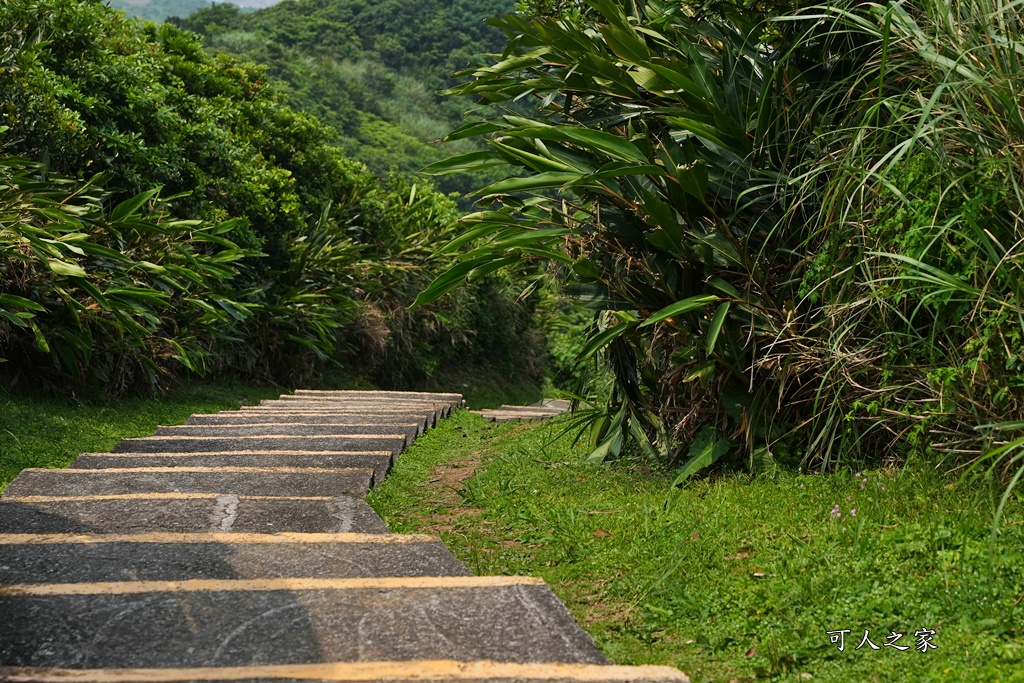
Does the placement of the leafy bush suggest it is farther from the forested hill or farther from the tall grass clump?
the forested hill

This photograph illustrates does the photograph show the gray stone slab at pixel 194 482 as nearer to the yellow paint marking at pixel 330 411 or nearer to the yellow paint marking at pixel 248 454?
the yellow paint marking at pixel 248 454

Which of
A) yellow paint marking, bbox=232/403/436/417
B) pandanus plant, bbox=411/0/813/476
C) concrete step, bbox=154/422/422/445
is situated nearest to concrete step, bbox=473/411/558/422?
yellow paint marking, bbox=232/403/436/417

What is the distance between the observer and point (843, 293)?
3322 millimetres

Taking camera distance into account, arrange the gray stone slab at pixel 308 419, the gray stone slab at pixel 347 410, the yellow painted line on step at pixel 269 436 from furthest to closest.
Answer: the gray stone slab at pixel 347 410, the gray stone slab at pixel 308 419, the yellow painted line on step at pixel 269 436

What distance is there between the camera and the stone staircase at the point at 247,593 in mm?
2008

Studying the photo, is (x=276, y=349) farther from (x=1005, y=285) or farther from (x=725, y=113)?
(x=1005, y=285)

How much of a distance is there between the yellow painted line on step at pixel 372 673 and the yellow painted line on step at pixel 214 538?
0.86 m

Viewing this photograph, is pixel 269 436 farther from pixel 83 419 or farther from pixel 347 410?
pixel 347 410

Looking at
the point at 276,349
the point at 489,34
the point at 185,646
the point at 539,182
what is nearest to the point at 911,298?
the point at 539,182

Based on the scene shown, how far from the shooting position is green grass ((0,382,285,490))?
4.61 metres

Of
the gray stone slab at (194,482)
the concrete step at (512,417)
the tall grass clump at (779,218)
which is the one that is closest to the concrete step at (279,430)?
the gray stone slab at (194,482)

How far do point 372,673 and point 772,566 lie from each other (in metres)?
1.22

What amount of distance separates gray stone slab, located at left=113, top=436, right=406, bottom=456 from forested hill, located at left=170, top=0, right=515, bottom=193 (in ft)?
67.0

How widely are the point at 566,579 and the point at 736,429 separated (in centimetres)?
119
